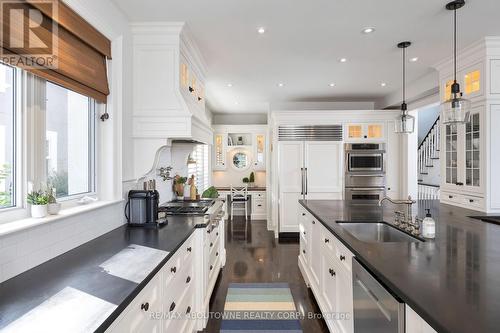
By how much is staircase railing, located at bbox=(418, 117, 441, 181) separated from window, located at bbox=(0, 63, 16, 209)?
25.8 ft

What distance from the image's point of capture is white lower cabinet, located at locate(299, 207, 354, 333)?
1772 mm

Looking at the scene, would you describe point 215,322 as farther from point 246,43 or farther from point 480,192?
point 480,192

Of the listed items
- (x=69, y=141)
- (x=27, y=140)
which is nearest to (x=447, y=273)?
(x=27, y=140)

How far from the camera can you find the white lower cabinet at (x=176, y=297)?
46.7 inches

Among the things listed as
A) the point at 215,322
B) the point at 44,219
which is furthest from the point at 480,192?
the point at 44,219

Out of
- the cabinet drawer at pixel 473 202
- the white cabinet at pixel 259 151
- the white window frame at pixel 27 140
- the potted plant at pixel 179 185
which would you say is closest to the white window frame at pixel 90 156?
the white window frame at pixel 27 140

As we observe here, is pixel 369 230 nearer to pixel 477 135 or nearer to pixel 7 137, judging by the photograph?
pixel 477 135

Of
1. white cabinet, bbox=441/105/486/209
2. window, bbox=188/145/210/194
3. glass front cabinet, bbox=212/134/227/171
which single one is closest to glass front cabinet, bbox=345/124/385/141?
white cabinet, bbox=441/105/486/209

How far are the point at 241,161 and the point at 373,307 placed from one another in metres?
5.99

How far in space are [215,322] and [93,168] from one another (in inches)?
65.2

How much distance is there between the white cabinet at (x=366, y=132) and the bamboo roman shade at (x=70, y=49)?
431cm

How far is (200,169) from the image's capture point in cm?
557

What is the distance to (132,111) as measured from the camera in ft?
Answer: 8.11

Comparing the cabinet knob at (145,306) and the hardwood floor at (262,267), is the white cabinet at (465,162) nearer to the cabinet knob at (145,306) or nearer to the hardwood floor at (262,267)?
the hardwood floor at (262,267)
